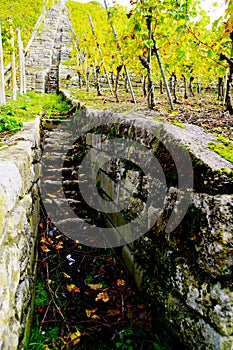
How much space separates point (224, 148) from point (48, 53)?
18.9 metres

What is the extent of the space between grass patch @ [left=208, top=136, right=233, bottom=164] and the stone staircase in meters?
12.6

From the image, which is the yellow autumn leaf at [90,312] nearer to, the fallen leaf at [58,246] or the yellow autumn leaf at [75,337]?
the yellow autumn leaf at [75,337]

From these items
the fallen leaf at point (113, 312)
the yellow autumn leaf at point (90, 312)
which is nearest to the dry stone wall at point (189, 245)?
the fallen leaf at point (113, 312)

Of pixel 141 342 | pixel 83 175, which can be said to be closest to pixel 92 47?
pixel 83 175

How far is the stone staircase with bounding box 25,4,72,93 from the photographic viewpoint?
14.5 m

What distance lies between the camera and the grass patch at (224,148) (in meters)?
2.03

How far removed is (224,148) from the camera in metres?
2.20

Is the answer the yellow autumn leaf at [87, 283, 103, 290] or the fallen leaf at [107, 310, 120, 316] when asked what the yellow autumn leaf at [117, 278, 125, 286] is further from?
the fallen leaf at [107, 310, 120, 316]

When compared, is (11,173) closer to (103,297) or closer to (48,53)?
(103,297)

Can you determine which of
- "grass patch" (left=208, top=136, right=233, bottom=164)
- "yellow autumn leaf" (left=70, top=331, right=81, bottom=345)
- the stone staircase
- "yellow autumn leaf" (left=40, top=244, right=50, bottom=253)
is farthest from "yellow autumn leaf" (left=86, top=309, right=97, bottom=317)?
the stone staircase

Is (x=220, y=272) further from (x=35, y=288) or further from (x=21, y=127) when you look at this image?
(x=21, y=127)

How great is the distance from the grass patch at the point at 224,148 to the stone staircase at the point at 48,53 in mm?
12629

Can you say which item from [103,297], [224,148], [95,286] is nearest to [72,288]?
[95,286]

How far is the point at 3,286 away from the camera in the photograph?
136 centimetres
